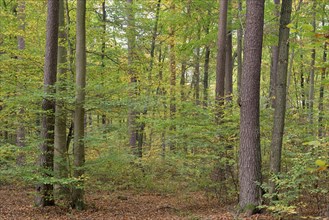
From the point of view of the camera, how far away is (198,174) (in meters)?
10.4

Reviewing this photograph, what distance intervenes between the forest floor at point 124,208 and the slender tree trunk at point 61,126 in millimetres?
945

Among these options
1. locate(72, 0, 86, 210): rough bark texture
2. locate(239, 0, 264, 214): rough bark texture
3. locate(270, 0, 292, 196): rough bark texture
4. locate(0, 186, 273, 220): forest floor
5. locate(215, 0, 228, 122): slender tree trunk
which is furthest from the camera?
locate(215, 0, 228, 122): slender tree trunk

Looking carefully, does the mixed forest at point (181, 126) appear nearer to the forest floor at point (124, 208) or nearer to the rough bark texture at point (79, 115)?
the rough bark texture at point (79, 115)

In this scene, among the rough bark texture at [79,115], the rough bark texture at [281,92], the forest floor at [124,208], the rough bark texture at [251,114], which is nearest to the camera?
the rough bark texture at [251,114]

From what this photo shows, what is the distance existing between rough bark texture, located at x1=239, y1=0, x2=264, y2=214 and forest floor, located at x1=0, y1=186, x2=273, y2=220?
596mm

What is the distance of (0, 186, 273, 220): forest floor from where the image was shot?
8.79 meters

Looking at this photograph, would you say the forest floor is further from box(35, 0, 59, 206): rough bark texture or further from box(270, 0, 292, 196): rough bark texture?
box(270, 0, 292, 196): rough bark texture

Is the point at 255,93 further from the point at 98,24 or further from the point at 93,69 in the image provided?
the point at 98,24

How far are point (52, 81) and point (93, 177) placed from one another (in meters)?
4.00

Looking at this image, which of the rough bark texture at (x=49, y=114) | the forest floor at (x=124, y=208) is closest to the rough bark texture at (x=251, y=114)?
the forest floor at (x=124, y=208)

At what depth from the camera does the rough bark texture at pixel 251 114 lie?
7.57 m

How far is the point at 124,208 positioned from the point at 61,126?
3.45 m

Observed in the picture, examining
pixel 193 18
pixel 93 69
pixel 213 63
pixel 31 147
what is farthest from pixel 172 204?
pixel 213 63

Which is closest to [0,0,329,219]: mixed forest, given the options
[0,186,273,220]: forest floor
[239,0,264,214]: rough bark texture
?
[239,0,264,214]: rough bark texture
